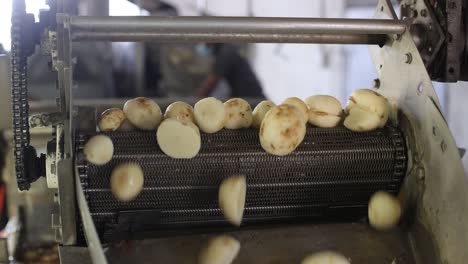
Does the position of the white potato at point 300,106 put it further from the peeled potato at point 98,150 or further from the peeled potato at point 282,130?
the peeled potato at point 98,150

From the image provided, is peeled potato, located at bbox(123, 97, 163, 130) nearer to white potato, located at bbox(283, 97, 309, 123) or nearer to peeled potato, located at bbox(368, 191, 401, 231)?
white potato, located at bbox(283, 97, 309, 123)

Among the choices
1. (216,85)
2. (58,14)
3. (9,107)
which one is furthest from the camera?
(216,85)

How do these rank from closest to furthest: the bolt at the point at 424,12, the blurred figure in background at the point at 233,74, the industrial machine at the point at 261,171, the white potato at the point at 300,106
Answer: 1. the industrial machine at the point at 261,171
2. the white potato at the point at 300,106
3. the bolt at the point at 424,12
4. the blurred figure in background at the point at 233,74

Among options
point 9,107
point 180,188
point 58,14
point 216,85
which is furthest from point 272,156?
point 216,85

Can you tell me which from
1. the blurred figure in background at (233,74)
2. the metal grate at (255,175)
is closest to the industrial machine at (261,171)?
the metal grate at (255,175)

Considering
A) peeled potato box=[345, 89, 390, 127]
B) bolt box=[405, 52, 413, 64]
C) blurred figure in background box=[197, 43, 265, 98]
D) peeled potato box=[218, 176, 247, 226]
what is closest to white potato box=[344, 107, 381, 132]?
peeled potato box=[345, 89, 390, 127]

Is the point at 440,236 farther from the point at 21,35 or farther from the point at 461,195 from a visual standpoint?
the point at 21,35

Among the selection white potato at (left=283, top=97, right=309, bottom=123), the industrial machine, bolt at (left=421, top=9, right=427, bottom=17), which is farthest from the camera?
bolt at (left=421, top=9, right=427, bottom=17)
